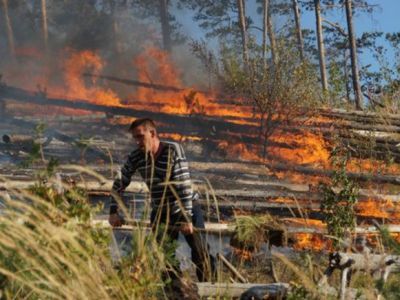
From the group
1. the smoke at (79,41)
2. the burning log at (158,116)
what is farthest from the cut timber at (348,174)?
the smoke at (79,41)

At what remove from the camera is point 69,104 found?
20656 mm

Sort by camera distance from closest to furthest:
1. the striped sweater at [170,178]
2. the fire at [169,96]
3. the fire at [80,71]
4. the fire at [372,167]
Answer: the striped sweater at [170,178] < the fire at [372,167] < the fire at [169,96] < the fire at [80,71]

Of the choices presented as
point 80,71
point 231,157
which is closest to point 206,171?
point 231,157

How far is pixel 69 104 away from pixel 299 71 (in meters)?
8.95

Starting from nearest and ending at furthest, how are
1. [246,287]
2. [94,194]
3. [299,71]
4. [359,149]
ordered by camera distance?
[246,287]
[94,194]
[359,149]
[299,71]

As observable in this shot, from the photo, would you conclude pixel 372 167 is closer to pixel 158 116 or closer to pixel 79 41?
pixel 158 116

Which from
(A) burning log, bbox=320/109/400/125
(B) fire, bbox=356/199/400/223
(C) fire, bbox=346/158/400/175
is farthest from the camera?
(A) burning log, bbox=320/109/400/125

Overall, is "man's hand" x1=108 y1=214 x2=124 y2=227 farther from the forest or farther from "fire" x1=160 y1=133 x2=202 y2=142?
"fire" x1=160 y1=133 x2=202 y2=142

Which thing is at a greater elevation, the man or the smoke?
the smoke

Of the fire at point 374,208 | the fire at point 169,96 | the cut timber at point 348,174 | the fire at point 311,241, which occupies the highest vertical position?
the fire at point 169,96

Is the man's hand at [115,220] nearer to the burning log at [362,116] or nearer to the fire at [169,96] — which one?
the burning log at [362,116]

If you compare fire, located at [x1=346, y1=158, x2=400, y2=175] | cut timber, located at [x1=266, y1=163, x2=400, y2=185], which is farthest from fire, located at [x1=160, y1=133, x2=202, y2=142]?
fire, located at [x1=346, y1=158, x2=400, y2=175]

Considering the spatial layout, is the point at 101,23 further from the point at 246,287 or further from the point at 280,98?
the point at 246,287

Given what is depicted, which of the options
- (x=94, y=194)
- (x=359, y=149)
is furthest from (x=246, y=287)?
(x=359, y=149)
